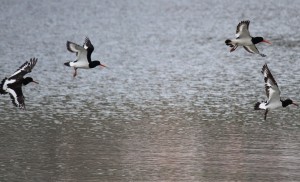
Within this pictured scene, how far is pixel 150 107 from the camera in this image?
112 feet

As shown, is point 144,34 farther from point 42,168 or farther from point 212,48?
point 42,168

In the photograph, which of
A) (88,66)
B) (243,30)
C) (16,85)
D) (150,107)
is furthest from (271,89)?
(150,107)

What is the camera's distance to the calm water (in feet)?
83.4

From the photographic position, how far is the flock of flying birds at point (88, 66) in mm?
22625

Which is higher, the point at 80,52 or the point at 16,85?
the point at 80,52

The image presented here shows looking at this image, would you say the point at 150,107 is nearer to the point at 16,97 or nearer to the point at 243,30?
the point at 243,30

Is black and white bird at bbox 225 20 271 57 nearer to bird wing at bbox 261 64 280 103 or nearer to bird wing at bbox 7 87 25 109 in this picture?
bird wing at bbox 261 64 280 103

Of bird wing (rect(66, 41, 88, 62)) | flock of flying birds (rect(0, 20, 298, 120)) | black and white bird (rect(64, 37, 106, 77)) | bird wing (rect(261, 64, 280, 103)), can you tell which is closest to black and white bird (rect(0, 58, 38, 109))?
flock of flying birds (rect(0, 20, 298, 120))

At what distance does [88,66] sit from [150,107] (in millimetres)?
9401

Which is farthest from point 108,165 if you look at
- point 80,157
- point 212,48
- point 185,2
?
point 185,2

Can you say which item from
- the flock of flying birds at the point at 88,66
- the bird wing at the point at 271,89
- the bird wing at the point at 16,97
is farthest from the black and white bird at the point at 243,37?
the bird wing at the point at 16,97

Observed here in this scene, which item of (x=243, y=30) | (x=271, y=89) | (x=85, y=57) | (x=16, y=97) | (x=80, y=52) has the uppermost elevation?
(x=243, y=30)

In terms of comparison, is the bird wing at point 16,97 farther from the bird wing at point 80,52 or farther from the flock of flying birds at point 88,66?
the bird wing at point 80,52

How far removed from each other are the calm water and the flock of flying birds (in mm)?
1701
